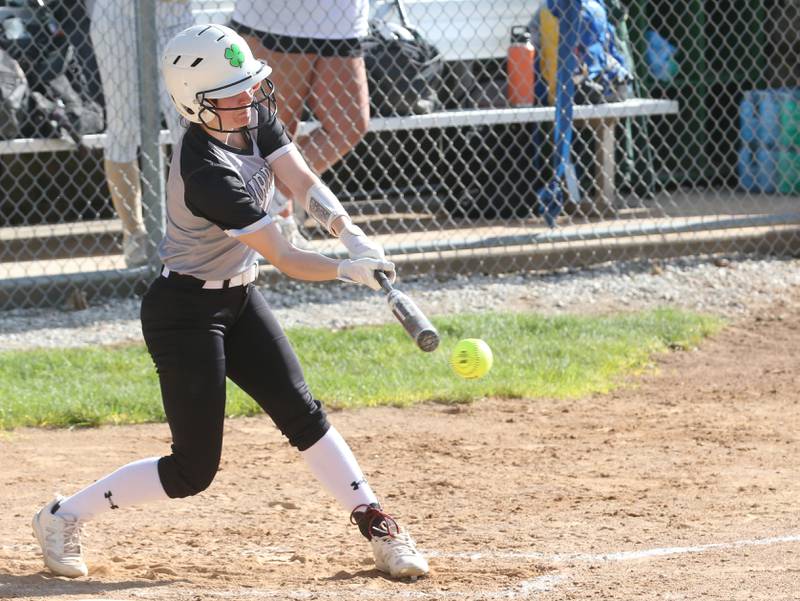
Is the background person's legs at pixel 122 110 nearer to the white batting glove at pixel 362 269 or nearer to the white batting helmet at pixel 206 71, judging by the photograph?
the white batting helmet at pixel 206 71

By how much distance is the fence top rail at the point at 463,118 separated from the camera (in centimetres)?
747

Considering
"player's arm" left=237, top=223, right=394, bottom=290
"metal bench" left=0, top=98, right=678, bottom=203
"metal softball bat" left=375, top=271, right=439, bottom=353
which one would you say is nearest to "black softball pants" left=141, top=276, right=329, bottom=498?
"player's arm" left=237, top=223, right=394, bottom=290

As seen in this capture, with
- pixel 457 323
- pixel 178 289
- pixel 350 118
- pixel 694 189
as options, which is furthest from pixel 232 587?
pixel 694 189

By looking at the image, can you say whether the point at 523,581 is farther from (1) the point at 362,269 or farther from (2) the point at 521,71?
(2) the point at 521,71

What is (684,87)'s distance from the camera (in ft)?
33.5

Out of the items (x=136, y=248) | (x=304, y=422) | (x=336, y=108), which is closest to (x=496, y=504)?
(x=304, y=422)

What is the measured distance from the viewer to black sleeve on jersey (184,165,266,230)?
141 inches

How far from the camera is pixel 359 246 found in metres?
3.71

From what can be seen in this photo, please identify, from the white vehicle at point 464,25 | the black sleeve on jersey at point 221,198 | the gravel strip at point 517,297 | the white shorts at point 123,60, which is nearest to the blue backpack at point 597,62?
the white vehicle at point 464,25

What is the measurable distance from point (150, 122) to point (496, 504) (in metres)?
3.50

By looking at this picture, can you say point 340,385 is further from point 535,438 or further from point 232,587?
point 232,587

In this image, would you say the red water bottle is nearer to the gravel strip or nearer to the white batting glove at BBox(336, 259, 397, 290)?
the gravel strip

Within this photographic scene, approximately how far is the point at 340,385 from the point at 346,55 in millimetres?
1895

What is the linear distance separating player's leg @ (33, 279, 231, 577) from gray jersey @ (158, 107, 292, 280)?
0.12 meters
